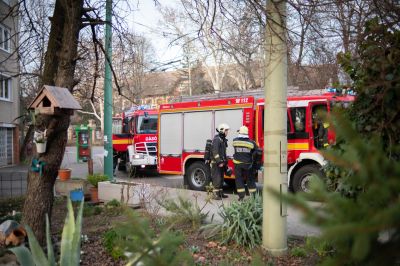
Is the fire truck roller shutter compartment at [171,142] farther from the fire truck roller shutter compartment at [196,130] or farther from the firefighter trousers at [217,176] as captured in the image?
the firefighter trousers at [217,176]

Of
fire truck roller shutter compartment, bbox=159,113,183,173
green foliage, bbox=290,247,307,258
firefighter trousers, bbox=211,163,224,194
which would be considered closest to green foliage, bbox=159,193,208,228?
green foliage, bbox=290,247,307,258

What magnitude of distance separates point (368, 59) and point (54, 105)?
3.55 m

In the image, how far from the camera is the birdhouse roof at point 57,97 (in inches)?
201

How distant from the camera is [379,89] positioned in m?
2.92

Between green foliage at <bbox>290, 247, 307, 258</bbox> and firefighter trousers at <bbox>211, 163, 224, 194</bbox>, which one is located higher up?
firefighter trousers at <bbox>211, 163, 224, 194</bbox>

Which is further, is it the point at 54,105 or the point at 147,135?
the point at 147,135

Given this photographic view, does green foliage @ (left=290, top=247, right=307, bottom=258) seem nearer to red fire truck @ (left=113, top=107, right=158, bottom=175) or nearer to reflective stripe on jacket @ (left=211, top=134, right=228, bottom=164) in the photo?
reflective stripe on jacket @ (left=211, top=134, right=228, bottom=164)

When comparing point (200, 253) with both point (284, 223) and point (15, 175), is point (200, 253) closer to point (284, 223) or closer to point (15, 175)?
point (284, 223)

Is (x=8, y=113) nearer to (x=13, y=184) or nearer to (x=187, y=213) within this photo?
(x=13, y=184)

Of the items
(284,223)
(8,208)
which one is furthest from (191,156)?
(284,223)

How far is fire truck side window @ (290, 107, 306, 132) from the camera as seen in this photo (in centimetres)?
1052

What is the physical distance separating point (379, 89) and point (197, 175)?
10011 mm

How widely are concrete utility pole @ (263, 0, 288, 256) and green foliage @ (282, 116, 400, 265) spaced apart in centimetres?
414

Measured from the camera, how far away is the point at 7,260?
4664 mm
